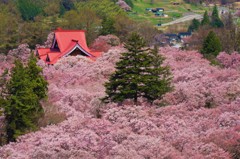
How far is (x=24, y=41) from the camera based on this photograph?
2274 inches

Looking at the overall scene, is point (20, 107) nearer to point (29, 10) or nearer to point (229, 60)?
point (229, 60)

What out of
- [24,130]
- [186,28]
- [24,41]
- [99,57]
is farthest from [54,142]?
[186,28]

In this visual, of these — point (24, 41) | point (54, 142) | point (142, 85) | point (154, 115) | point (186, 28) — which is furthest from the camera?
point (186, 28)

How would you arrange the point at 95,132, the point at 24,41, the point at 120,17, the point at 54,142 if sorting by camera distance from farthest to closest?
the point at 120,17 < the point at 24,41 < the point at 95,132 < the point at 54,142

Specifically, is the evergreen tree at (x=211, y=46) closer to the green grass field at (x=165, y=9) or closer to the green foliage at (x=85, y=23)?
the green foliage at (x=85, y=23)

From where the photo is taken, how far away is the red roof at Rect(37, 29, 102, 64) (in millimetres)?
44219

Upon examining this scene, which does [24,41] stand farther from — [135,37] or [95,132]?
[95,132]

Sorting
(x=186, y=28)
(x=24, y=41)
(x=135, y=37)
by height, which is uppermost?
(x=135, y=37)

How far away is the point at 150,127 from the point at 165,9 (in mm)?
118856

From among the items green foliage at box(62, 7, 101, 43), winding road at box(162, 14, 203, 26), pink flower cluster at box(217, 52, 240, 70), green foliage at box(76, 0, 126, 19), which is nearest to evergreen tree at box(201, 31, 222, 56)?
pink flower cluster at box(217, 52, 240, 70)

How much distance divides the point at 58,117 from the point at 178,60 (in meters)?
20.0

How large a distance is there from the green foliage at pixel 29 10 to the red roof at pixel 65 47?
4648 cm

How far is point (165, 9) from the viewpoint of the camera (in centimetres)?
13812

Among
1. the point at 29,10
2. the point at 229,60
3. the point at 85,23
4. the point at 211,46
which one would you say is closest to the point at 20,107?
the point at 229,60
